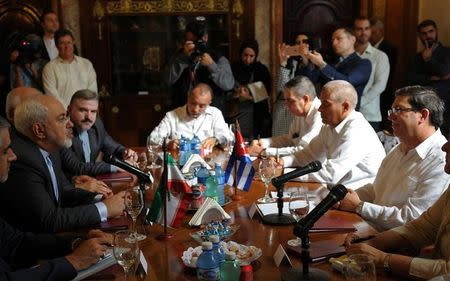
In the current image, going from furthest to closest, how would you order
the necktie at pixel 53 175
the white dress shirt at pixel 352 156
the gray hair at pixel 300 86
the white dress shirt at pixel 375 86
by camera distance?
the white dress shirt at pixel 375 86
the gray hair at pixel 300 86
the white dress shirt at pixel 352 156
the necktie at pixel 53 175

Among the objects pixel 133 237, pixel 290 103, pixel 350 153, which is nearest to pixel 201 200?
pixel 133 237

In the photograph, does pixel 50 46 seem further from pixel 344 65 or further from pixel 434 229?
pixel 434 229

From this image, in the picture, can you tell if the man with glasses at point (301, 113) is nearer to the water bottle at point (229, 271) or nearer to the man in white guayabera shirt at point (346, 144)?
the man in white guayabera shirt at point (346, 144)

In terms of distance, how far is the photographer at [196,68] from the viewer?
473 centimetres

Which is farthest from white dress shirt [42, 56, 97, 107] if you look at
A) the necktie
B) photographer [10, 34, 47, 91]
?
the necktie

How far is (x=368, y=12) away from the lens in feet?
20.2

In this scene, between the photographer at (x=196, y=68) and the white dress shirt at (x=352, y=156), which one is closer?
the white dress shirt at (x=352, y=156)

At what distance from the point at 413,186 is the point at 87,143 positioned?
82.5 inches

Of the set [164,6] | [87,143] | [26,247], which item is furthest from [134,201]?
[164,6]

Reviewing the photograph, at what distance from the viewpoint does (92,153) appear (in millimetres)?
3676

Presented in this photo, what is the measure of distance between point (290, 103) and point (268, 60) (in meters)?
2.56

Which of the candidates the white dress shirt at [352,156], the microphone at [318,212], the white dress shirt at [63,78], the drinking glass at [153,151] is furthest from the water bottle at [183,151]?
the white dress shirt at [63,78]

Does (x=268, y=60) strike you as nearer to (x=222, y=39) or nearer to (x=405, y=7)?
(x=222, y=39)

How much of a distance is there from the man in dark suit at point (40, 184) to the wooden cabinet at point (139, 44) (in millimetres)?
3900
